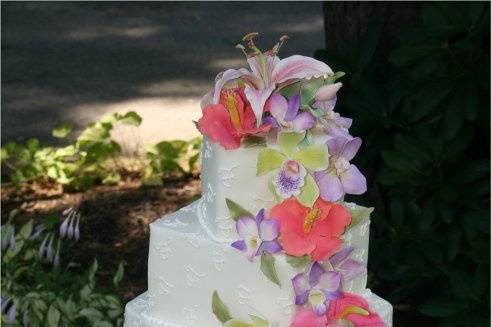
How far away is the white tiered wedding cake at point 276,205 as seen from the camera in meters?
2.29

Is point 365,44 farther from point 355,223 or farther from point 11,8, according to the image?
point 11,8

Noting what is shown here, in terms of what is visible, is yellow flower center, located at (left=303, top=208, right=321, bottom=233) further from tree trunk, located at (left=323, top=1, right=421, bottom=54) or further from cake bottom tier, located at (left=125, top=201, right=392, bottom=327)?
tree trunk, located at (left=323, top=1, right=421, bottom=54)

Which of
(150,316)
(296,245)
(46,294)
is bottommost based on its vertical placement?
(46,294)

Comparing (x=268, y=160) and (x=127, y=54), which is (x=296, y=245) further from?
(x=127, y=54)

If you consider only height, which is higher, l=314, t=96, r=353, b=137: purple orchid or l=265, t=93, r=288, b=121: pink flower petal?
l=265, t=93, r=288, b=121: pink flower petal

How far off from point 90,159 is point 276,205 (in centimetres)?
328

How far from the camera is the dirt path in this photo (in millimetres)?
6320

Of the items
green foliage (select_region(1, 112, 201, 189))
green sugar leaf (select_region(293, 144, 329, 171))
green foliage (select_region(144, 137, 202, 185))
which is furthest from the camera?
green foliage (select_region(144, 137, 202, 185))

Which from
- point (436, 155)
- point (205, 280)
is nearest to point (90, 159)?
point (436, 155)

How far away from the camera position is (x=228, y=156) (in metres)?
2.35

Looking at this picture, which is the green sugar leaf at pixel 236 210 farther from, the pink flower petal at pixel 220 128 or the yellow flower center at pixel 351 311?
the yellow flower center at pixel 351 311

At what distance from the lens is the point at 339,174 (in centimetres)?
232

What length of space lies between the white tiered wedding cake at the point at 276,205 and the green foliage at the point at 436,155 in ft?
4.13

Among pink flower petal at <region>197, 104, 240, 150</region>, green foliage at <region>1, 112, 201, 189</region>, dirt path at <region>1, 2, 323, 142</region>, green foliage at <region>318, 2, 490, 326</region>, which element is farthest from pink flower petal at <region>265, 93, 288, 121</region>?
dirt path at <region>1, 2, 323, 142</region>
